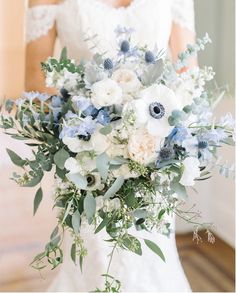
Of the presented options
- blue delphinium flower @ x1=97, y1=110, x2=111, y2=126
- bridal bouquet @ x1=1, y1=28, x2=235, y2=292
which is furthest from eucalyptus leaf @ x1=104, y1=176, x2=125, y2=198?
blue delphinium flower @ x1=97, y1=110, x2=111, y2=126

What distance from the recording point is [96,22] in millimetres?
1392

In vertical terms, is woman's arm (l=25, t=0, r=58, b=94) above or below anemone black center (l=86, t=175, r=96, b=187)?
above

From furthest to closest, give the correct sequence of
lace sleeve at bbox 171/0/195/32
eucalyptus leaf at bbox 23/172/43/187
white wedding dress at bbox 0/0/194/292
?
lace sleeve at bbox 171/0/195/32 → white wedding dress at bbox 0/0/194/292 → eucalyptus leaf at bbox 23/172/43/187

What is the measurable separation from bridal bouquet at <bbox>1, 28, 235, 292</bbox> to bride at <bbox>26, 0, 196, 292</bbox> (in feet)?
1.44

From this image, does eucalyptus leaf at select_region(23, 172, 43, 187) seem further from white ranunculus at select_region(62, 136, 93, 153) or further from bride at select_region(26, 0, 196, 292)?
bride at select_region(26, 0, 196, 292)

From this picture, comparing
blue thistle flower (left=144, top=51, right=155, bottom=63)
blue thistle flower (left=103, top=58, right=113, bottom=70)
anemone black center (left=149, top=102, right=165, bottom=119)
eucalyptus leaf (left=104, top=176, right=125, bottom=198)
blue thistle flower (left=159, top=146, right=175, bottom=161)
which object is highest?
blue thistle flower (left=144, top=51, right=155, bottom=63)

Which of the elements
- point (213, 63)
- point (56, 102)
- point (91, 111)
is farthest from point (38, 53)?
point (213, 63)

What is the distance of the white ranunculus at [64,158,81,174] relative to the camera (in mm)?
827

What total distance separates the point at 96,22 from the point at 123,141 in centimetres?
65

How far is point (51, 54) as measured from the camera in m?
1.45

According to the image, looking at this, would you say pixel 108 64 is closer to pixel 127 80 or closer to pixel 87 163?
pixel 127 80

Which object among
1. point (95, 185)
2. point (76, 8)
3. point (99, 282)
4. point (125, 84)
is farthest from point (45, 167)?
point (76, 8)

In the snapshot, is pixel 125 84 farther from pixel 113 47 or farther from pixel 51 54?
pixel 51 54

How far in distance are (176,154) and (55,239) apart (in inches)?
11.0
